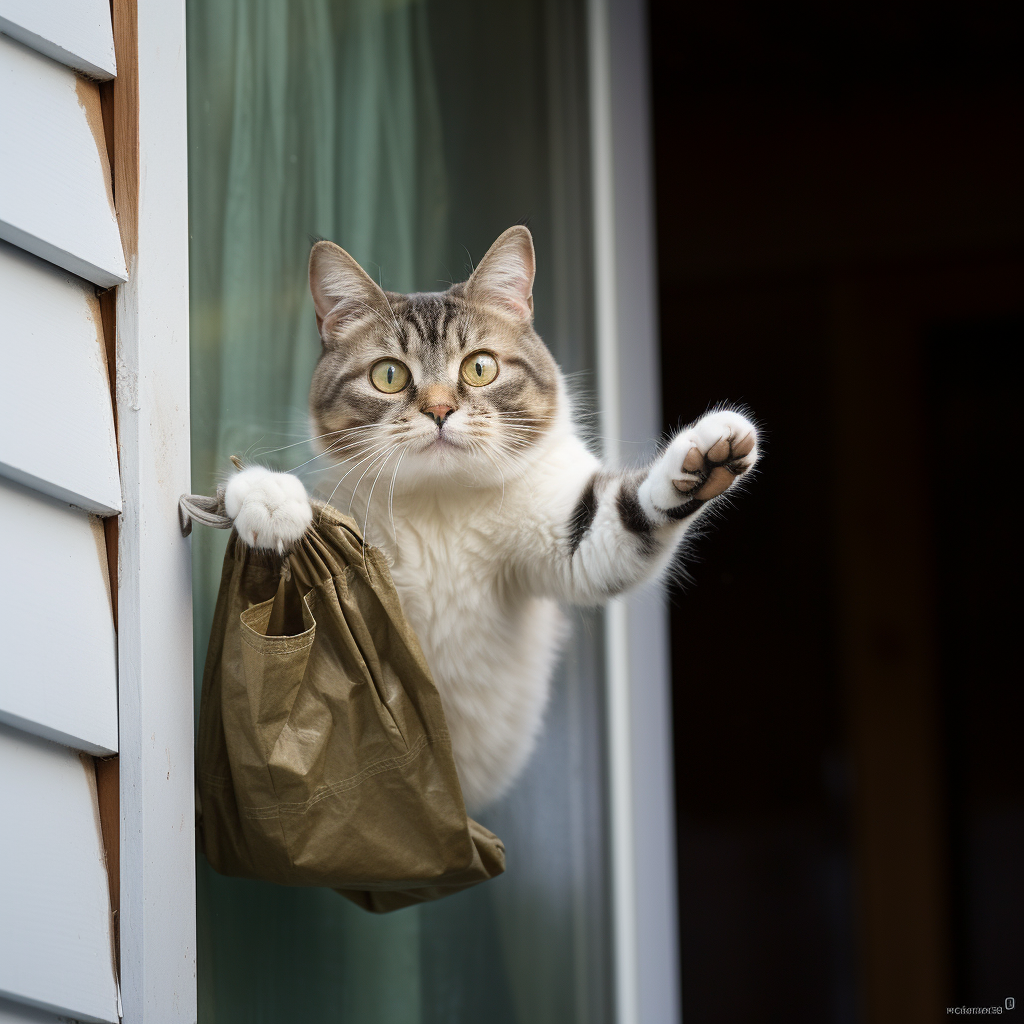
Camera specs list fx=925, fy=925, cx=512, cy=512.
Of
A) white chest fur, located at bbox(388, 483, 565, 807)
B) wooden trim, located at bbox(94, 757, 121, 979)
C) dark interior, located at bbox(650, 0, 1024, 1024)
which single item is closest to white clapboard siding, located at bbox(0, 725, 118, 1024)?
wooden trim, located at bbox(94, 757, 121, 979)

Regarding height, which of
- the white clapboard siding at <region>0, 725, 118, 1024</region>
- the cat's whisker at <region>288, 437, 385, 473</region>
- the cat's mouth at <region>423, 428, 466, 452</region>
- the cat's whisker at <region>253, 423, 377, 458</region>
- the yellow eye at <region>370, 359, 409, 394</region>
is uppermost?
the yellow eye at <region>370, 359, 409, 394</region>

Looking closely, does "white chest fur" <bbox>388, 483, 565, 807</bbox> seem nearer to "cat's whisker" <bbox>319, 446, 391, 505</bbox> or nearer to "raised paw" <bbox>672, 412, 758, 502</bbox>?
"cat's whisker" <bbox>319, 446, 391, 505</bbox>

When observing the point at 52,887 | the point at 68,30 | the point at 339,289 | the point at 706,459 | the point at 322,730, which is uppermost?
the point at 68,30

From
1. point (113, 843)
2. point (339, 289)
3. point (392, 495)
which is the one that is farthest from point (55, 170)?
point (113, 843)

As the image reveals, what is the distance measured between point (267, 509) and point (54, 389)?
0.19m

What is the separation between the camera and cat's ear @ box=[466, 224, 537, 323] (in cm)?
100

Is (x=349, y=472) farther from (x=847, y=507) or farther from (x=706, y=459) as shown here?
(x=847, y=507)

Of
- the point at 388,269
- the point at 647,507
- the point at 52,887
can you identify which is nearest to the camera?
the point at 52,887

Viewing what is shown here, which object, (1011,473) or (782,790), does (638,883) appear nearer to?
(782,790)

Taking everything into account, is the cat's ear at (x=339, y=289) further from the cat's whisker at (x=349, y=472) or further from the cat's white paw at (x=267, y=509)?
the cat's white paw at (x=267, y=509)

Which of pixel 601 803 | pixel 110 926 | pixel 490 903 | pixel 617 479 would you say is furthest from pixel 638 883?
pixel 110 926

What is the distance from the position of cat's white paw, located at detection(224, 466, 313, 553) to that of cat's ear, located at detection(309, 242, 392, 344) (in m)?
0.28

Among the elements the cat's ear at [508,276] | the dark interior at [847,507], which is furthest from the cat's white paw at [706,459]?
the dark interior at [847,507]

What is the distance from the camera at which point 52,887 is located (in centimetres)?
71
